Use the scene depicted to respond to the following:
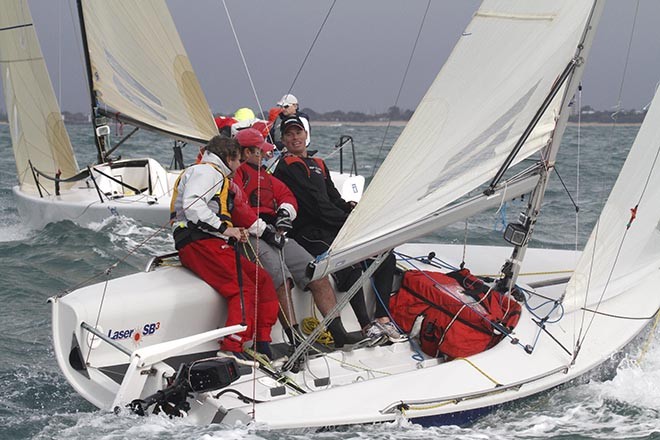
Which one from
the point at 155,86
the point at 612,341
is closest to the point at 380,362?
the point at 612,341

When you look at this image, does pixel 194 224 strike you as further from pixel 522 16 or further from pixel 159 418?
pixel 522 16

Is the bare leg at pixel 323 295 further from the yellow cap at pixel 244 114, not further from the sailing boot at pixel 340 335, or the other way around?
the yellow cap at pixel 244 114

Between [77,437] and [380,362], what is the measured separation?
63.7 inches

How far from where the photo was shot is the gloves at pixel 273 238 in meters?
4.42

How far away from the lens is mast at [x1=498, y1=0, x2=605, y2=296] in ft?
13.3

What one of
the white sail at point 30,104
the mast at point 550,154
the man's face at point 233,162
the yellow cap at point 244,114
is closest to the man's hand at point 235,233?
the man's face at point 233,162

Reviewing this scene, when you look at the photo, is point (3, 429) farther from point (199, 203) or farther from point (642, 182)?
point (642, 182)

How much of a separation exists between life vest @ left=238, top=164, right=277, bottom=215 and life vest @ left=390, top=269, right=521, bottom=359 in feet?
2.80

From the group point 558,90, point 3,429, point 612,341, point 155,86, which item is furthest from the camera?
point 155,86

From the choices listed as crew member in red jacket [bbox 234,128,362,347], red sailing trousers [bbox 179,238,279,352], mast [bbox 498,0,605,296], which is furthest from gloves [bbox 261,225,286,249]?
mast [bbox 498,0,605,296]

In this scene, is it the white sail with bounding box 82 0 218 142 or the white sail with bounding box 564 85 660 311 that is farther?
the white sail with bounding box 82 0 218 142

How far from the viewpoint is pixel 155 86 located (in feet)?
32.0

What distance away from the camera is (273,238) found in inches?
174

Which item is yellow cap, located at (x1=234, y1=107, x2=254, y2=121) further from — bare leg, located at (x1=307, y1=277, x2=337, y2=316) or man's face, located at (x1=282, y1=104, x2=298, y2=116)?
bare leg, located at (x1=307, y1=277, x2=337, y2=316)
